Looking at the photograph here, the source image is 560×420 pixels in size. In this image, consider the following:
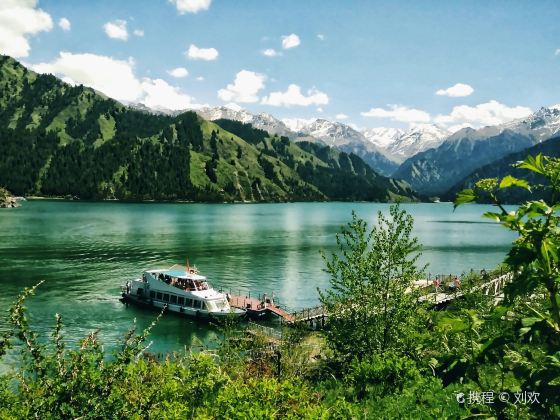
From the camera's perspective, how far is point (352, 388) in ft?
71.4

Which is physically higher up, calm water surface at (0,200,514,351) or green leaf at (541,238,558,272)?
green leaf at (541,238,558,272)

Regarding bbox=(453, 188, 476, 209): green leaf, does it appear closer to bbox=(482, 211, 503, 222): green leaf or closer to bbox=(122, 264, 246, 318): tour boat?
bbox=(482, 211, 503, 222): green leaf

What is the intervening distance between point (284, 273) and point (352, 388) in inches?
3191

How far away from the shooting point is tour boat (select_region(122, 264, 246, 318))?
6750cm

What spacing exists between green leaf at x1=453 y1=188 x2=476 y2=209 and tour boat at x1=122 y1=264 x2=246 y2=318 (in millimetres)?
60875

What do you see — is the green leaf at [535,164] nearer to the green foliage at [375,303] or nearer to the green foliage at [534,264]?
the green foliage at [534,264]

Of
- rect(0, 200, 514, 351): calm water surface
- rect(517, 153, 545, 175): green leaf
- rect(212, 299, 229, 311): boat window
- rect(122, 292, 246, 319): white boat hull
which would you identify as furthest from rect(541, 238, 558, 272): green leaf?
rect(212, 299, 229, 311): boat window

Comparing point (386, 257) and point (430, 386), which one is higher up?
point (386, 257)

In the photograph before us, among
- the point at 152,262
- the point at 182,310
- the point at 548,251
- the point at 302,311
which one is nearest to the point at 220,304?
the point at 182,310

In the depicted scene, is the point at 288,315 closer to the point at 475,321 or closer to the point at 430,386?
the point at 430,386

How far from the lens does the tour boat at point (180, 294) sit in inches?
2657

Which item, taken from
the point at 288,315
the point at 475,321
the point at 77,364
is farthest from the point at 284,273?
the point at 475,321

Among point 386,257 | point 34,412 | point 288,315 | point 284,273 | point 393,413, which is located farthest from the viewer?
point 284,273

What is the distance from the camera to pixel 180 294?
71312 mm
